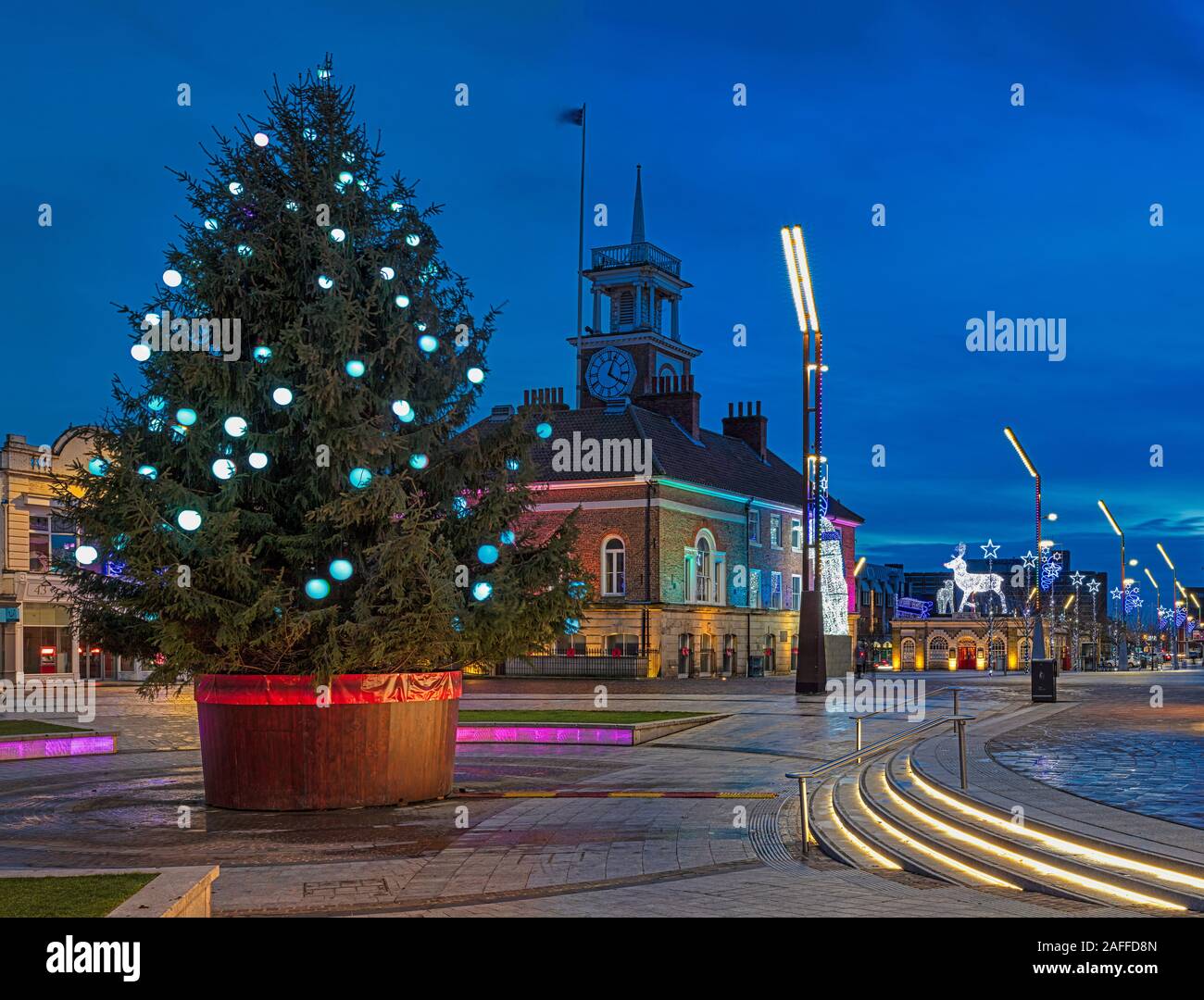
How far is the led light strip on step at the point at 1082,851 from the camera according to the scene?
945 centimetres

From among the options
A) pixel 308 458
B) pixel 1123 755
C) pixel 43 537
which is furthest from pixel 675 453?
pixel 308 458

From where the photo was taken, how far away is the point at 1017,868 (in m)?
10.3

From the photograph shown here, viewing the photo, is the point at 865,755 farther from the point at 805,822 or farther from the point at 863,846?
the point at 805,822

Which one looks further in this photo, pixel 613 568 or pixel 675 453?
pixel 675 453

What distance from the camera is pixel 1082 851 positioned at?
417 inches

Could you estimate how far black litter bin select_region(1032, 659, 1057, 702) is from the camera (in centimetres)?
3354

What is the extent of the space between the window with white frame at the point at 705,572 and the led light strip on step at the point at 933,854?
44.2 meters

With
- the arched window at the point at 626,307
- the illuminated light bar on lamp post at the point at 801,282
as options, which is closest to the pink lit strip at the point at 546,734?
the illuminated light bar on lamp post at the point at 801,282

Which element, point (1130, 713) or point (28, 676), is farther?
point (28, 676)

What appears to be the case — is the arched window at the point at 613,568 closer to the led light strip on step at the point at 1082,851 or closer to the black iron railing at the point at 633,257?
the black iron railing at the point at 633,257

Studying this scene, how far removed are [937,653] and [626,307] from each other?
39330 mm
